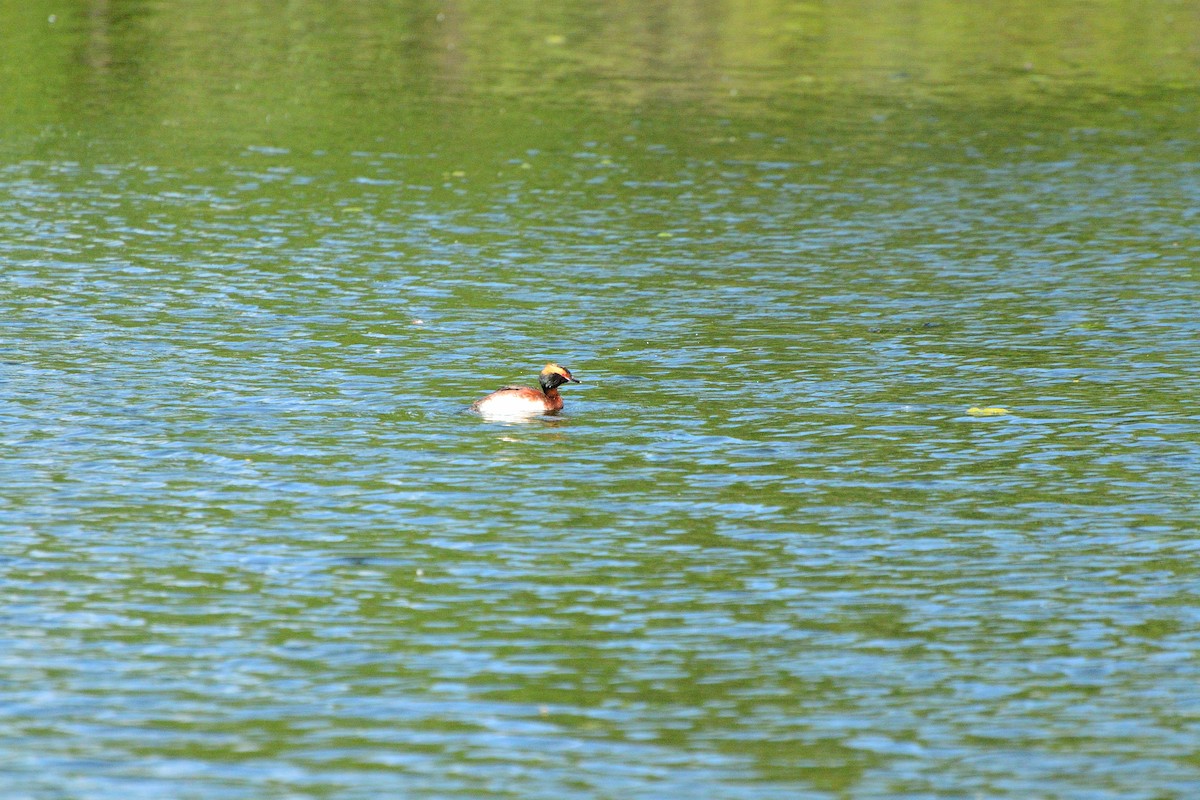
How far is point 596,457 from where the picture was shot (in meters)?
22.0

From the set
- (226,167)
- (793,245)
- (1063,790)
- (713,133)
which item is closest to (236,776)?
(1063,790)

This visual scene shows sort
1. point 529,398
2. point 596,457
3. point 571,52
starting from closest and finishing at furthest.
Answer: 1. point 596,457
2. point 529,398
3. point 571,52

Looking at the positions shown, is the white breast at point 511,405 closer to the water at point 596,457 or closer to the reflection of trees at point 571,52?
the water at point 596,457

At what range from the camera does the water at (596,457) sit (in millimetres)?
14102

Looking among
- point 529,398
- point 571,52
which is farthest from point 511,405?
point 571,52

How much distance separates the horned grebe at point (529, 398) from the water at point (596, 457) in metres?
0.28

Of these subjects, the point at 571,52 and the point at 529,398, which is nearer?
the point at 529,398

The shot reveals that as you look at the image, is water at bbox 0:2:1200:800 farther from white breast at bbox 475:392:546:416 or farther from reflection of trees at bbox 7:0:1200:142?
reflection of trees at bbox 7:0:1200:142

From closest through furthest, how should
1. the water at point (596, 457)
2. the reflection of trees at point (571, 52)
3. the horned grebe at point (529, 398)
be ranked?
1. the water at point (596, 457)
2. the horned grebe at point (529, 398)
3. the reflection of trees at point (571, 52)

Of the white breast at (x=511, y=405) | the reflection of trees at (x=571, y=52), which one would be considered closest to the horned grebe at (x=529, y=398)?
the white breast at (x=511, y=405)

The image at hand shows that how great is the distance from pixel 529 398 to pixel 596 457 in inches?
65.5

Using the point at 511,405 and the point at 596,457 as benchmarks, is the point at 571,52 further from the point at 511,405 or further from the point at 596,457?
the point at 596,457

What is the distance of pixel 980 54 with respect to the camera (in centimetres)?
6375

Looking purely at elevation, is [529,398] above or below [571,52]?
above
